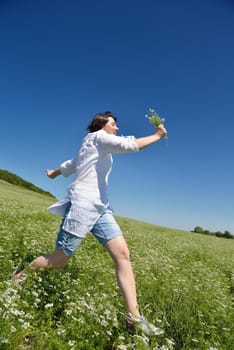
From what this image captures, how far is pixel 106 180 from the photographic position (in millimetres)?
4496

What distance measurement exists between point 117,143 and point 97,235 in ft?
3.87

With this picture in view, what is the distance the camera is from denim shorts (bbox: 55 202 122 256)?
424 centimetres

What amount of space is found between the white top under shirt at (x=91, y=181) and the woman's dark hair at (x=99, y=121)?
0.77 feet

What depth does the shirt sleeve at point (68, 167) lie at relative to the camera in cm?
497

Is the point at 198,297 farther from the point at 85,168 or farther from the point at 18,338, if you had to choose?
the point at 18,338

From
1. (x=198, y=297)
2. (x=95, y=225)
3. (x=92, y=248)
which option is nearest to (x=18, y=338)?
(x=95, y=225)

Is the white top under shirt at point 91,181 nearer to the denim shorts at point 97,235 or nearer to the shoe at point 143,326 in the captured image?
the denim shorts at point 97,235

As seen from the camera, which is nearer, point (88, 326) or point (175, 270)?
point (88, 326)

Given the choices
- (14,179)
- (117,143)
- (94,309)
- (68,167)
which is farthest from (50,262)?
(14,179)

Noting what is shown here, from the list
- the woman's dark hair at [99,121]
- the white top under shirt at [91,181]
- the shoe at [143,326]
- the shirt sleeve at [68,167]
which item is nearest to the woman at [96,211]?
the white top under shirt at [91,181]

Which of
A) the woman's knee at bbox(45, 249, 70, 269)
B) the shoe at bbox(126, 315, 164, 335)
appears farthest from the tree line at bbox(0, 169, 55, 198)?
the shoe at bbox(126, 315, 164, 335)

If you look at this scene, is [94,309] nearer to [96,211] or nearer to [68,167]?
[96,211]

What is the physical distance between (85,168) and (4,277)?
6.27 ft

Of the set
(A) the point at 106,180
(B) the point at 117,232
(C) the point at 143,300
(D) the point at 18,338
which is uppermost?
(A) the point at 106,180
